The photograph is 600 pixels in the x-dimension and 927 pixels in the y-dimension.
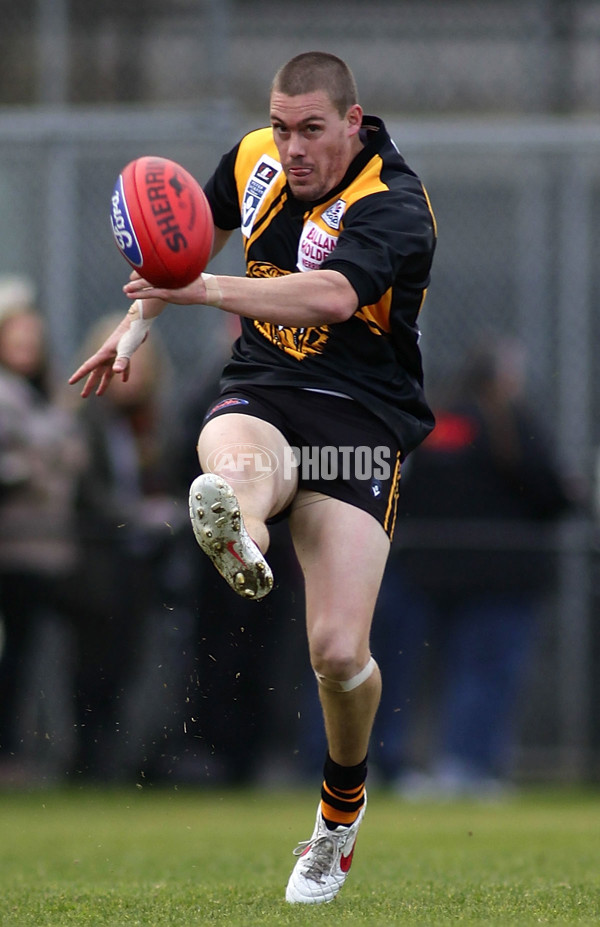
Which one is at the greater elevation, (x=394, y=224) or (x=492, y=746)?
(x=394, y=224)

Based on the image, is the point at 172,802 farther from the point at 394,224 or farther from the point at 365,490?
the point at 394,224

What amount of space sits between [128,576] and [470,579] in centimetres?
187

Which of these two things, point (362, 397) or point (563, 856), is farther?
point (563, 856)

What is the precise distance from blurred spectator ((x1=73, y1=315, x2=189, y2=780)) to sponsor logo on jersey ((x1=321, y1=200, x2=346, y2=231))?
3333mm

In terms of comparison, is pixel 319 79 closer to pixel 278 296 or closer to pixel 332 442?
pixel 278 296

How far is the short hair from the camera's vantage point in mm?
5012

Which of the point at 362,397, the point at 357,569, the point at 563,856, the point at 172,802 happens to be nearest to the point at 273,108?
the point at 362,397

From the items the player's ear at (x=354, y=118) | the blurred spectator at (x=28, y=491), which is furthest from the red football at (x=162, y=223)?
the blurred spectator at (x=28, y=491)

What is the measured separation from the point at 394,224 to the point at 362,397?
1.89 ft

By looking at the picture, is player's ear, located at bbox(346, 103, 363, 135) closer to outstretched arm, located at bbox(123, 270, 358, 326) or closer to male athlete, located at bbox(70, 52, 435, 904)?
male athlete, located at bbox(70, 52, 435, 904)

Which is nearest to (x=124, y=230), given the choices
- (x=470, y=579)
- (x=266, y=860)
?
(x=266, y=860)

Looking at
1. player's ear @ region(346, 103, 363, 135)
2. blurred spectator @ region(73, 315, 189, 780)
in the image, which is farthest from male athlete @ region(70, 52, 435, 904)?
blurred spectator @ region(73, 315, 189, 780)

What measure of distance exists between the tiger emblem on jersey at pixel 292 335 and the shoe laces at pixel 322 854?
1552 millimetres

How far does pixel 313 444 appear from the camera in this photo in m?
5.16
